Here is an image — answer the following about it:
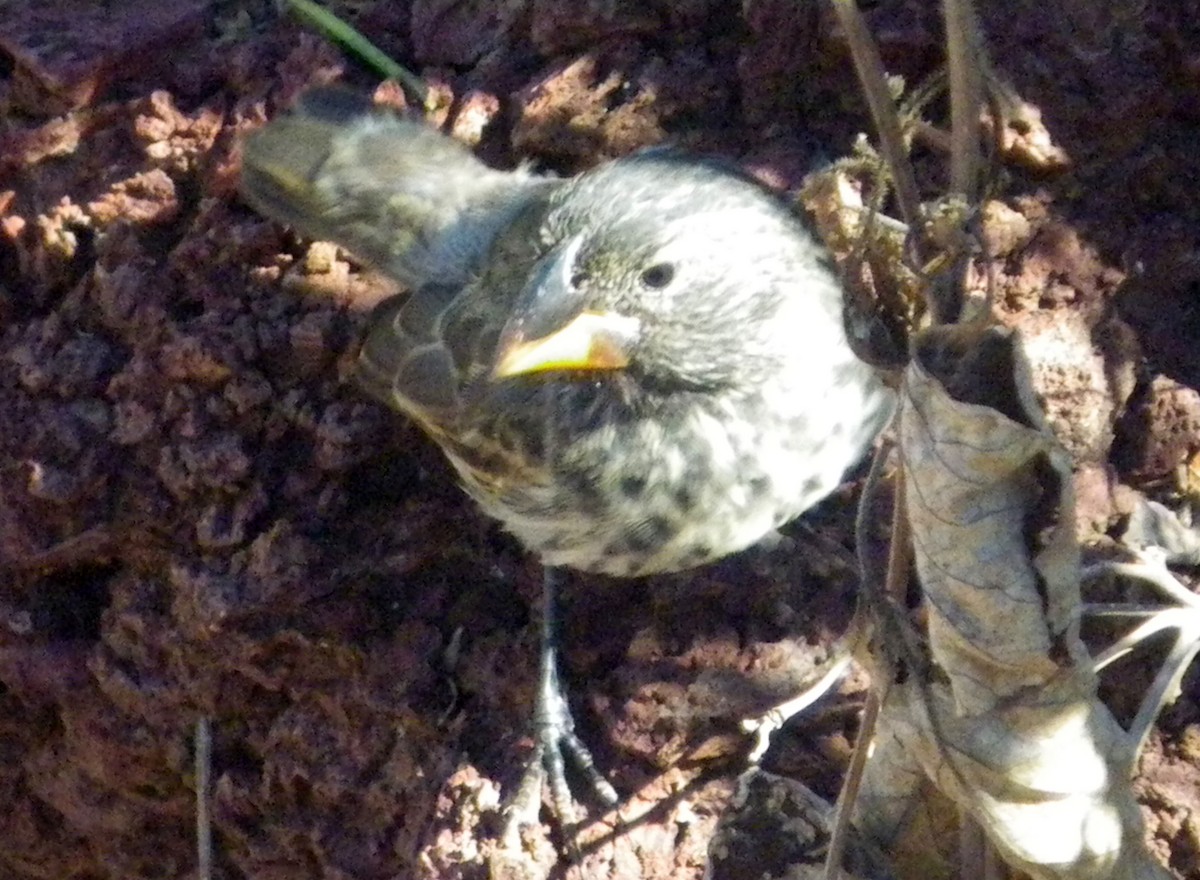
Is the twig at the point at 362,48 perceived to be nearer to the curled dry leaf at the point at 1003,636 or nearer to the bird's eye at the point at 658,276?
the bird's eye at the point at 658,276

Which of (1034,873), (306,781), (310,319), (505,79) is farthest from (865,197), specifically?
(306,781)

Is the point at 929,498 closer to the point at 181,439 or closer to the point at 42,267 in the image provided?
the point at 181,439

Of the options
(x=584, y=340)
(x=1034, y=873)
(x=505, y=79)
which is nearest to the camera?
(x=1034, y=873)

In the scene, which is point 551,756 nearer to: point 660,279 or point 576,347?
point 576,347

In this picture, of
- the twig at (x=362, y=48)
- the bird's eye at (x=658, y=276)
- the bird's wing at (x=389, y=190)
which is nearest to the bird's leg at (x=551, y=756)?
the bird's eye at (x=658, y=276)

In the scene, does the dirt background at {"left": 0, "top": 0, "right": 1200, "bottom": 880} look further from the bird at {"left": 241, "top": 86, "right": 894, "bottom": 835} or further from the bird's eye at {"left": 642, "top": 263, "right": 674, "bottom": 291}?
the bird's eye at {"left": 642, "top": 263, "right": 674, "bottom": 291}

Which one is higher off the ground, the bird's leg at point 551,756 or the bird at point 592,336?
the bird at point 592,336

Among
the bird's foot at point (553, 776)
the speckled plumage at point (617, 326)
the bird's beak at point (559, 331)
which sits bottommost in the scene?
the bird's foot at point (553, 776)

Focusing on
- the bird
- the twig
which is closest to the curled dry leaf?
the bird
